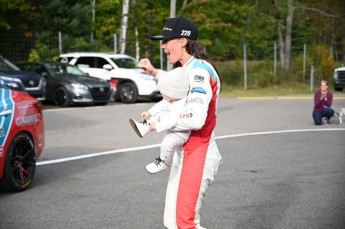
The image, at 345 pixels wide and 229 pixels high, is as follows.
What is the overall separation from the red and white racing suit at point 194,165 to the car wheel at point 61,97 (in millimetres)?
17601

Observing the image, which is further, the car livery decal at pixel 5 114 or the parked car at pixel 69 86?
the parked car at pixel 69 86

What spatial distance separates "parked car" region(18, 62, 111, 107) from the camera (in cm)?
2156

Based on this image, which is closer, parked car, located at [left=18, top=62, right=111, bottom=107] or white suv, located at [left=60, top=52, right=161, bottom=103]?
parked car, located at [left=18, top=62, right=111, bottom=107]

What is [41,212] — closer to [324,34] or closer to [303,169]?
[303,169]

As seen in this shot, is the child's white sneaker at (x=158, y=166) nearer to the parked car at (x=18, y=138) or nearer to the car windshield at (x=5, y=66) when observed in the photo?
the parked car at (x=18, y=138)

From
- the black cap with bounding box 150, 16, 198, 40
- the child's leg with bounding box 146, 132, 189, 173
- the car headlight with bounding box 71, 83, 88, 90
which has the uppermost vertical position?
the black cap with bounding box 150, 16, 198, 40

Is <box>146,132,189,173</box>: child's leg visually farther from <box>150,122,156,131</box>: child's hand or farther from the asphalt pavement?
the asphalt pavement

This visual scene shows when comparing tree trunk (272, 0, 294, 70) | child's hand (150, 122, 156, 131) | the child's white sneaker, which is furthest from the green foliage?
child's hand (150, 122, 156, 131)

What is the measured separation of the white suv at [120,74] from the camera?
23453 mm

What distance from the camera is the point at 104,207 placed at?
702 cm

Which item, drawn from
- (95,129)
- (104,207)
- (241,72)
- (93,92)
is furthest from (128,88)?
(104,207)

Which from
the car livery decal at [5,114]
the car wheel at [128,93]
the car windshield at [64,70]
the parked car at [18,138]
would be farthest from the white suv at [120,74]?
the car livery decal at [5,114]

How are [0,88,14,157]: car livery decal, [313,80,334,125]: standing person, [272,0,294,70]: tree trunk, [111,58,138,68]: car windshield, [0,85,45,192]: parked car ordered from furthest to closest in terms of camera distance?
[272,0,294,70]: tree trunk < [111,58,138,68]: car windshield < [313,80,334,125]: standing person < [0,85,45,192]: parked car < [0,88,14,157]: car livery decal

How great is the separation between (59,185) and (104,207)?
57.9 inches
